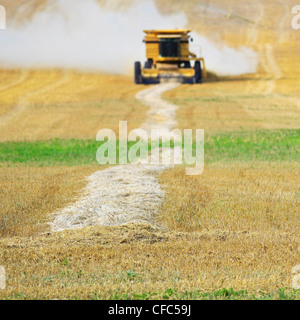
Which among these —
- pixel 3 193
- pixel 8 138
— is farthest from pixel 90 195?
pixel 8 138

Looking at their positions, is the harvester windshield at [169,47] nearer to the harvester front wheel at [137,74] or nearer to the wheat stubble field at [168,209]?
the harvester front wheel at [137,74]

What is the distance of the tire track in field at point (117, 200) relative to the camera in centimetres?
1237

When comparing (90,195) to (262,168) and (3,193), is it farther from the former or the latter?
(262,168)

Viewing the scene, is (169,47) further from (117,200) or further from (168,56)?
(117,200)

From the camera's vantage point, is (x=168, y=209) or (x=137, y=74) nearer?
(x=168, y=209)

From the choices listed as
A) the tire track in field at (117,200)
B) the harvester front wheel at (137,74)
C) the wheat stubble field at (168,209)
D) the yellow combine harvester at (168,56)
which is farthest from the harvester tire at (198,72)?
the tire track in field at (117,200)

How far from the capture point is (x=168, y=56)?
4341 cm

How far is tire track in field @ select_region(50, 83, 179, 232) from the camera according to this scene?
12367mm

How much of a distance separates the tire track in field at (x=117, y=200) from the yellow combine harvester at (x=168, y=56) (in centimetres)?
2454

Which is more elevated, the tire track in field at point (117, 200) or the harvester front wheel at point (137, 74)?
the harvester front wheel at point (137, 74)

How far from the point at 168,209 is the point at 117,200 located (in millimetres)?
1165

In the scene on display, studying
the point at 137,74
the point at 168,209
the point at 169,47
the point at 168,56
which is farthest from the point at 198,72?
the point at 168,209

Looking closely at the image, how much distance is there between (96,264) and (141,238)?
1617mm

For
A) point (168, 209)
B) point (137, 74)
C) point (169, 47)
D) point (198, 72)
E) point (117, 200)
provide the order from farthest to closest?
point (137, 74) → point (198, 72) → point (169, 47) → point (117, 200) → point (168, 209)
